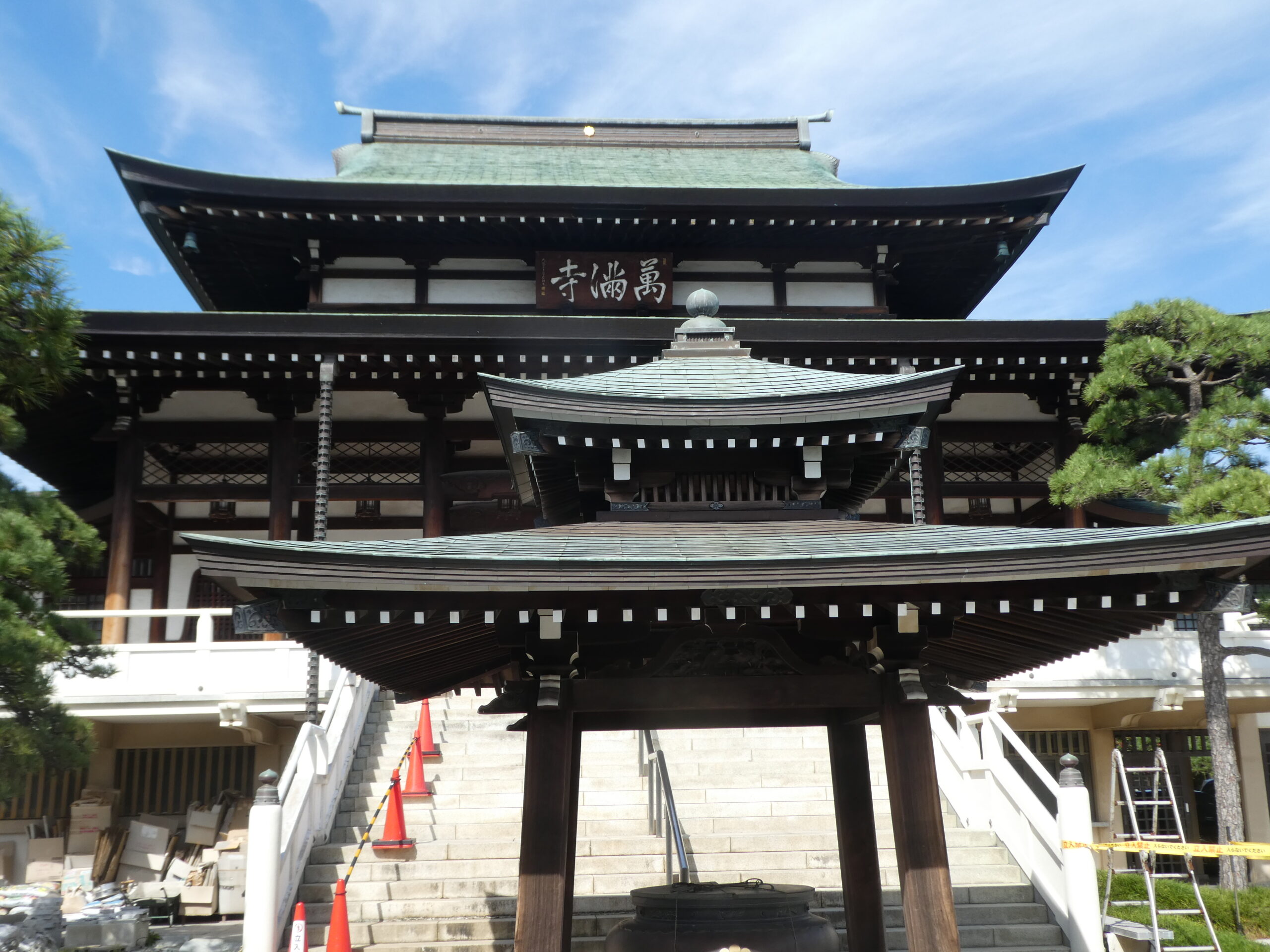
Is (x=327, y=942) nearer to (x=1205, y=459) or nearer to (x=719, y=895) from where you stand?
(x=719, y=895)

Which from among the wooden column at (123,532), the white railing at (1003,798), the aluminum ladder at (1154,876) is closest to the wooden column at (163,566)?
the wooden column at (123,532)

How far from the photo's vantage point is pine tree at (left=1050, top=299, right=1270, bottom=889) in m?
11.9

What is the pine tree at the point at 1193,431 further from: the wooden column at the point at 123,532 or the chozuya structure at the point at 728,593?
the wooden column at the point at 123,532

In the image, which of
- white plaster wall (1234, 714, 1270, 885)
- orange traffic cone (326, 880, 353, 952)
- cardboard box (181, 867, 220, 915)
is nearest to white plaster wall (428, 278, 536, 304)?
cardboard box (181, 867, 220, 915)

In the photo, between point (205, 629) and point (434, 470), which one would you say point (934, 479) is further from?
point (205, 629)

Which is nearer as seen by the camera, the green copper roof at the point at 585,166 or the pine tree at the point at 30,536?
the pine tree at the point at 30,536

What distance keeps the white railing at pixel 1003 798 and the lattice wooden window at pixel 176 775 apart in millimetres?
9473

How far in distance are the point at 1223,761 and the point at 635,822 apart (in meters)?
6.58

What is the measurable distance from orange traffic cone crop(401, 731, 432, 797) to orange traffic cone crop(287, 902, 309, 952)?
2.48 m

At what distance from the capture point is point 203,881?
13562 millimetres

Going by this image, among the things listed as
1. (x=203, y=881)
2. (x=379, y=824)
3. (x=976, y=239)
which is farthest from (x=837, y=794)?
(x=976, y=239)

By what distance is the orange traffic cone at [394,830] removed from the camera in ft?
34.6

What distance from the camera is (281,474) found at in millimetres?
15547

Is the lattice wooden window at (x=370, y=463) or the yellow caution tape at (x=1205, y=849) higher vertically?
the lattice wooden window at (x=370, y=463)
